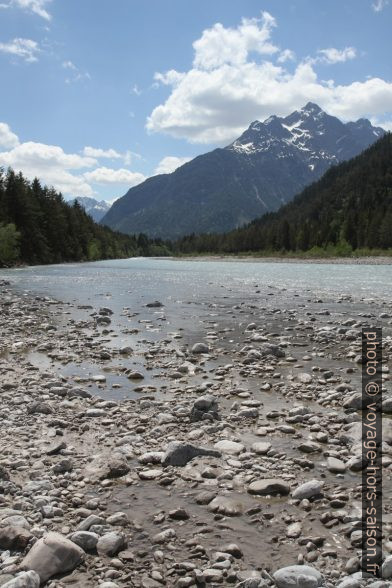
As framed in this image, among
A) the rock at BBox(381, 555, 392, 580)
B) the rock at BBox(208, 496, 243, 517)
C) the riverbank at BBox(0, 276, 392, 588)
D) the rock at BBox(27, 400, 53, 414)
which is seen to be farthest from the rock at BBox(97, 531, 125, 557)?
the rock at BBox(27, 400, 53, 414)

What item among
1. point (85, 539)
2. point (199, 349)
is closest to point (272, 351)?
point (199, 349)

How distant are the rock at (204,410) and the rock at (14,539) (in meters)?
4.17

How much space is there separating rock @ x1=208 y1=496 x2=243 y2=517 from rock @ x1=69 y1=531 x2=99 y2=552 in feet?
4.89

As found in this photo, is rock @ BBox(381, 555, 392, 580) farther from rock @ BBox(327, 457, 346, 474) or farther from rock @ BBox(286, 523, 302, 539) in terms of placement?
rock @ BBox(327, 457, 346, 474)

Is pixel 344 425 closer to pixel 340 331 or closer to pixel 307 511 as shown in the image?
pixel 307 511

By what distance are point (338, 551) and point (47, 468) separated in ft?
13.3

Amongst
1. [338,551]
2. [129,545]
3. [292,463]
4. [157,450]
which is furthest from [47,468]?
[338,551]

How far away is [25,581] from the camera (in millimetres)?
3871

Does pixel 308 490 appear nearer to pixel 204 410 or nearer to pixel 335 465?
pixel 335 465

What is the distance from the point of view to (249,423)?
8.31m

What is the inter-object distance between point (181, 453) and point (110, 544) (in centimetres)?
227

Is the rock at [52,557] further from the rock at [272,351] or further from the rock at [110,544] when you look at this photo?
the rock at [272,351]

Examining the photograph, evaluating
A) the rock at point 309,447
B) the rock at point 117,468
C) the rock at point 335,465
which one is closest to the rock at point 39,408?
the rock at point 117,468

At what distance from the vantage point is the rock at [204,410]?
8.42m
